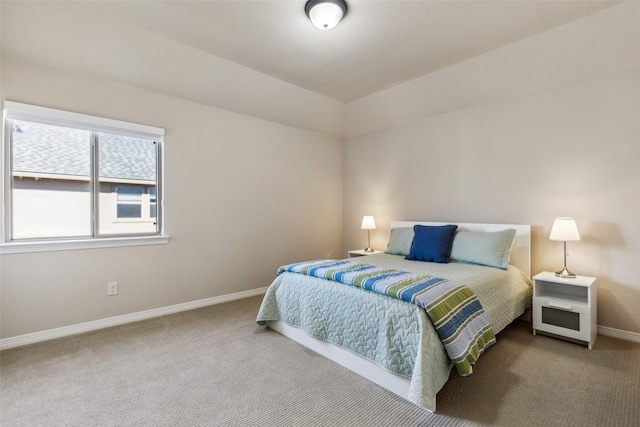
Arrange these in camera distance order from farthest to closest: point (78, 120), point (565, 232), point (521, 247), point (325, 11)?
point (521, 247)
point (78, 120)
point (565, 232)
point (325, 11)

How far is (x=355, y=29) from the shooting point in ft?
8.25

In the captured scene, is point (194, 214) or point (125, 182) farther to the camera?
point (194, 214)

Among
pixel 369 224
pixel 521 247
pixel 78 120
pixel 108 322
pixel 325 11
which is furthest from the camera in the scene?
pixel 369 224

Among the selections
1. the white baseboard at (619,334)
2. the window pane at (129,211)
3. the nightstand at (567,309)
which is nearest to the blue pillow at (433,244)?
the nightstand at (567,309)

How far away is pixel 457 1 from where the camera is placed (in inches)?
86.3

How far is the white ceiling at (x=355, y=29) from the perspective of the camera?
2230 mm

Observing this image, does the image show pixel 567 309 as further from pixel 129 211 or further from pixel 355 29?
pixel 129 211

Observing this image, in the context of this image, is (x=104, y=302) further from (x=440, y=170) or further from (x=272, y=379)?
(x=440, y=170)

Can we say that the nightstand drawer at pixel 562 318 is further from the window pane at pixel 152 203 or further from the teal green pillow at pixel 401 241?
the window pane at pixel 152 203

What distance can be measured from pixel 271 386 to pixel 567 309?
7.80 feet

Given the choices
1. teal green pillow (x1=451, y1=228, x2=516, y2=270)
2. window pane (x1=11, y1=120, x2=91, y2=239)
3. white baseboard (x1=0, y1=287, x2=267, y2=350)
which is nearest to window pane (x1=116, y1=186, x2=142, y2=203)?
window pane (x1=11, y1=120, x2=91, y2=239)

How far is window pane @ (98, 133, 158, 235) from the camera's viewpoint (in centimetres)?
289

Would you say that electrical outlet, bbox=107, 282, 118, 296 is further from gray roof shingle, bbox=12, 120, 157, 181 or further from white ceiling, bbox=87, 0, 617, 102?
white ceiling, bbox=87, 0, 617, 102

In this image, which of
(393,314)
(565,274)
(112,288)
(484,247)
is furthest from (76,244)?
(565,274)
